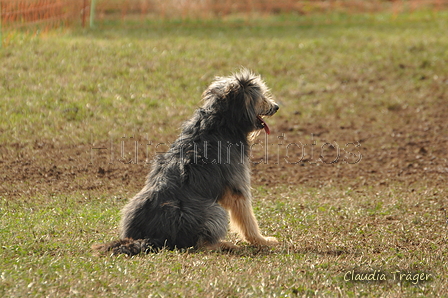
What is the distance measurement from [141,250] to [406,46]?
12642 millimetres

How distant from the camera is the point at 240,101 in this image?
6164 millimetres

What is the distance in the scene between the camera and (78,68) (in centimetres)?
1323

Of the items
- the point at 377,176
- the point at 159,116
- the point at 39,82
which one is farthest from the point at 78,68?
the point at 377,176

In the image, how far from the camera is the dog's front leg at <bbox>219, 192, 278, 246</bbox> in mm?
6113

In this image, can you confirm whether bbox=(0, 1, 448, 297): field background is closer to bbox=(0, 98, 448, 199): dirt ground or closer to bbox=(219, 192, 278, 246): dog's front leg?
bbox=(0, 98, 448, 199): dirt ground

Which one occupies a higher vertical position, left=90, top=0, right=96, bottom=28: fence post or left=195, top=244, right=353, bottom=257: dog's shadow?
left=90, top=0, right=96, bottom=28: fence post

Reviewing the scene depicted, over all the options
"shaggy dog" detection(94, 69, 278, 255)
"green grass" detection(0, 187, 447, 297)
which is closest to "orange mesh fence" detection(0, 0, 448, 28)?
"green grass" detection(0, 187, 447, 297)

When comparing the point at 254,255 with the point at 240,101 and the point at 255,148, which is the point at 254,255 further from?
A: the point at 255,148

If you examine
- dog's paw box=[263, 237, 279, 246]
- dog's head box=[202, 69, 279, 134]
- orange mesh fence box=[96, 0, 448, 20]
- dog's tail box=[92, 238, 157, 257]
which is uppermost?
orange mesh fence box=[96, 0, 448, 20]

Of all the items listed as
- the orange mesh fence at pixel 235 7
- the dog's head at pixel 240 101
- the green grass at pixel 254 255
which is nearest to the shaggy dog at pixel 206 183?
the dog's head at pixel 240 101

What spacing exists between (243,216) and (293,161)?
4311mm

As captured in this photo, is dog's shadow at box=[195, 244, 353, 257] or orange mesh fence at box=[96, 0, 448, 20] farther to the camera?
orange mesh fence at box=[96, 0, 448, 20]

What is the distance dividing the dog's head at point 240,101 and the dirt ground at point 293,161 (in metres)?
2.66

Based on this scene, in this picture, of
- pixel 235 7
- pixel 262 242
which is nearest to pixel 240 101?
pixel 262 242
